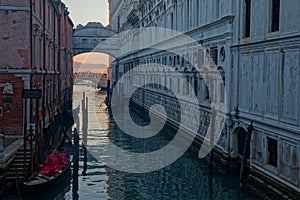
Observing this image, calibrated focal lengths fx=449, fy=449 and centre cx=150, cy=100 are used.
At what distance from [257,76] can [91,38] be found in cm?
2910

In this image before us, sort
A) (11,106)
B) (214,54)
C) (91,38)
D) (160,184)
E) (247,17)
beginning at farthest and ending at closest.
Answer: (91,38) < (214,54) < (11,106) < (160,184) < (247,17)

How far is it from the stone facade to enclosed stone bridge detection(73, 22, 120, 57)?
72.6 feet

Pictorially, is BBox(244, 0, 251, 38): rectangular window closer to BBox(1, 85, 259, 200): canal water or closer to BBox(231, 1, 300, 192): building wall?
BBox(231, 1, 300, 192): building wall

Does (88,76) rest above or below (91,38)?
below

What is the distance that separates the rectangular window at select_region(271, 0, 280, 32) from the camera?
8844mm

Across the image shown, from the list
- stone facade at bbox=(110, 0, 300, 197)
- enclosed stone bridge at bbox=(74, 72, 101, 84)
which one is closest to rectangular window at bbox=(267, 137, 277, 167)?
stone facade at bbox=(110, 0, 300, 197)

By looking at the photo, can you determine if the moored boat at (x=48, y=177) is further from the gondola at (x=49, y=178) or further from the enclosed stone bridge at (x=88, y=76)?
the enclosed stone bridge at (x=88, y=76)

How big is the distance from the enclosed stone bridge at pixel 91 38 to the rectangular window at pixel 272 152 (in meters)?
29.4

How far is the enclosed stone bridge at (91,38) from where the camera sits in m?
37.0

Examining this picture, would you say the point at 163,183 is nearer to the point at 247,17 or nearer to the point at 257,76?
the point at 257,76

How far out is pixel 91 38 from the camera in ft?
123

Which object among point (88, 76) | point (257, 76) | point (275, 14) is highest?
point (275, 14)

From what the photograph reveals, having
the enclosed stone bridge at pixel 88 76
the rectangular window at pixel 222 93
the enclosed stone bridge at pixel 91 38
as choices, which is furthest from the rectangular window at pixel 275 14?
the enclosed stone bridge at pixel 88 76

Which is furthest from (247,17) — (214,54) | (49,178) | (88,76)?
(88,76)
